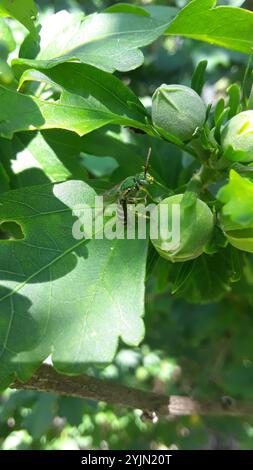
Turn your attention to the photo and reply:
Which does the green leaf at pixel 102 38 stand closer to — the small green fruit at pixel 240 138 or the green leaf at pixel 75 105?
the green leaf at pixel 75 105

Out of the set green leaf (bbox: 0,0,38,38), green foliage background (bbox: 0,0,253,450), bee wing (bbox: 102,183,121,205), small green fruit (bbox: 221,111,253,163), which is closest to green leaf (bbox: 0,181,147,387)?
bee wing (bbox: 102,183,121,205)

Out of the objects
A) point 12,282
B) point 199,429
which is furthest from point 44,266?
point 199,429

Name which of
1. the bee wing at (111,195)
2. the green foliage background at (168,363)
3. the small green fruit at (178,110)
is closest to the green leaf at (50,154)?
the bee wing at (111,195)

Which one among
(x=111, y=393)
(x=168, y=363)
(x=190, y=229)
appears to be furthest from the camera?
(x=168, y=363)

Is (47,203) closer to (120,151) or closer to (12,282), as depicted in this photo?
(12,282)

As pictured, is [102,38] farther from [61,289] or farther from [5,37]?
[61,289]

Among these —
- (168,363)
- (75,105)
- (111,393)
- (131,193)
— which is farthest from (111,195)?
(168,363)
